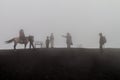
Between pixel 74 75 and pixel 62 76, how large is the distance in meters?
1.09

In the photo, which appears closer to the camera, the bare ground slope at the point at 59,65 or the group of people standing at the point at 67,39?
the bare ground slope at the point at 59,65

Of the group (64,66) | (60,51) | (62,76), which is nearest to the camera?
(62,76)

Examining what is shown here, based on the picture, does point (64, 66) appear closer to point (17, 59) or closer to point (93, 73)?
point (93, 73)

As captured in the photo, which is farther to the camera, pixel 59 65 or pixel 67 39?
pixel 67 39

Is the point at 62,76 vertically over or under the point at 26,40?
under

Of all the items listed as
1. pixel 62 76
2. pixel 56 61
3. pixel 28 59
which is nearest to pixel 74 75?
pixel 62 76

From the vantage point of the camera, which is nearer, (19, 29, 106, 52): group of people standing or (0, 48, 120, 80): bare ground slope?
(0, 48, 120, 80): bare ground slope

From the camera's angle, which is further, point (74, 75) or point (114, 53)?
point (114, 53)

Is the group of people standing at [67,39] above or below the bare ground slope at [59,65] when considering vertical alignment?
above

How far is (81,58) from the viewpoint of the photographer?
108 ft

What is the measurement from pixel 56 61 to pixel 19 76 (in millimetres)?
4251

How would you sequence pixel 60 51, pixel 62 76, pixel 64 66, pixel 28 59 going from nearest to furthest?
1. pixel 62 76
2. pixel 64 66
3. pixel 28 59
4. pixel 60 51

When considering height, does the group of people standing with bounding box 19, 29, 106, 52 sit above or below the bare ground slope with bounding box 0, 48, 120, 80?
above

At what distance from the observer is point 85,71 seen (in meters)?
29.7
